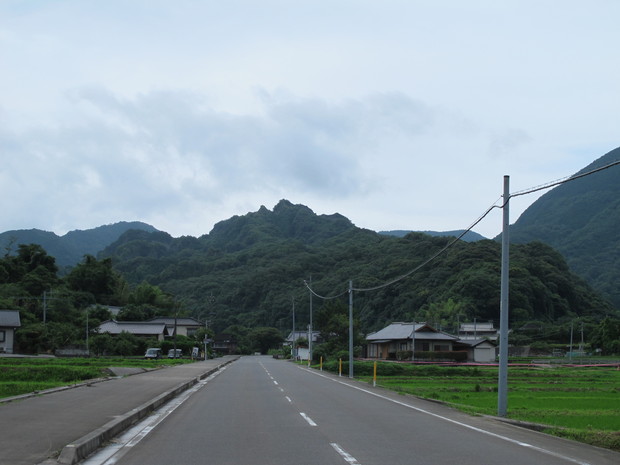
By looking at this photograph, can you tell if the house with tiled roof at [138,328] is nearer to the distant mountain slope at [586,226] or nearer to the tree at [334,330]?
the tree at [334,330]

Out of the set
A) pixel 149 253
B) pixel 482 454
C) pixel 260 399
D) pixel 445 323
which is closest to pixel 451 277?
pixel 445 323

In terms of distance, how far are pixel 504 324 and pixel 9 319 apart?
5507 centimetres

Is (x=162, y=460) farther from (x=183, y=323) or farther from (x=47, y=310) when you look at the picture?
(x=183, y=323)

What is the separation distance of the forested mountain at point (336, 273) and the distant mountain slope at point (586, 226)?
88.5 ft

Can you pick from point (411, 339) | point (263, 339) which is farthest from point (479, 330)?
point (263, 339)

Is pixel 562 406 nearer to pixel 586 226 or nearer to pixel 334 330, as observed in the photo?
pixel 334 330

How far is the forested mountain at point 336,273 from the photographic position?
9238 centimetres

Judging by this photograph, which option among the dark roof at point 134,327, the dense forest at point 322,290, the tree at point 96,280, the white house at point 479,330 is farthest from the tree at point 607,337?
the tree at point 96,280

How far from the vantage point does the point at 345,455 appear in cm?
971

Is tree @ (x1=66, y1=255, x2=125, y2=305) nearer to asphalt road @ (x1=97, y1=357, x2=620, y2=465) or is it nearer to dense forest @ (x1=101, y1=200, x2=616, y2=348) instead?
dense forest @ (x1=101, y1=200, x2=616, y2=348)

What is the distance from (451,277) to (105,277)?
55.3 metres

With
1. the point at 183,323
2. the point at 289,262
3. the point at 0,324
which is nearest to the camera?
the point at 0,324

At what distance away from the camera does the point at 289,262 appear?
141m

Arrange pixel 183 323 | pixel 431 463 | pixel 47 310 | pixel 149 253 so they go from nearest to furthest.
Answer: pixel 431 463
pixel 47 310
pixel 183 323
pixel 149 253
